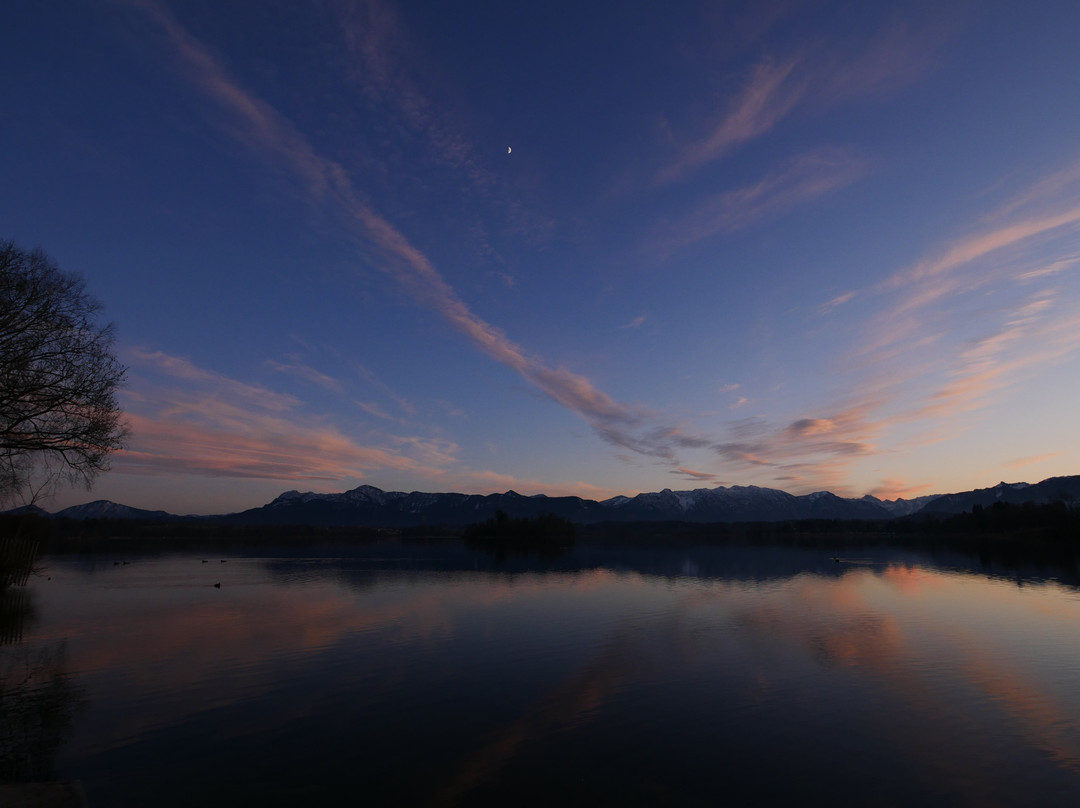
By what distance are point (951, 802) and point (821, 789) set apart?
2.79 metres

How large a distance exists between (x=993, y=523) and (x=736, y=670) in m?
234

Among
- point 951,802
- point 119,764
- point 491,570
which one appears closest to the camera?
point 951,802

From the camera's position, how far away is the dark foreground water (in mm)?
13555

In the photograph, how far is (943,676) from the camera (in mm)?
23625

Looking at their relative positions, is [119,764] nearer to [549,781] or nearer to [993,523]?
[549,781]

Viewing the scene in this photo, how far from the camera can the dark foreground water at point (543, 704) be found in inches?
534

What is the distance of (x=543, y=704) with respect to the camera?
64.2ft

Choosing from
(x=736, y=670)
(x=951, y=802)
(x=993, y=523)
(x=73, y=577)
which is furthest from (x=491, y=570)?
(x=993, y=523)

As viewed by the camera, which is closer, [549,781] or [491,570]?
[549,781]

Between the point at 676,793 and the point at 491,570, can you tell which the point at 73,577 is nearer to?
the point at 491,570

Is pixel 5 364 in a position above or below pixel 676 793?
above

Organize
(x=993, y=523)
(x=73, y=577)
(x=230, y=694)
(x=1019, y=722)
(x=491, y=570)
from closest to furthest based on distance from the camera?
1. (x=1019, y=722)
2. (x=230, y=694)
3. (x=73, y=577)
4. (x=491, y=570)
5. (x=993, y=523)

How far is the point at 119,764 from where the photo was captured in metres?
14.3

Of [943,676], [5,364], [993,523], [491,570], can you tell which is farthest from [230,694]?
[993,523]
